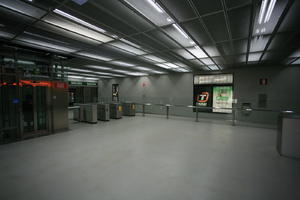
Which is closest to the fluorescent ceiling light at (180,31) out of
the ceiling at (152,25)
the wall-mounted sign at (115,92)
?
the ceiling at (152,25)

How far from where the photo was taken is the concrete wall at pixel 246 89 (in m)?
5.91

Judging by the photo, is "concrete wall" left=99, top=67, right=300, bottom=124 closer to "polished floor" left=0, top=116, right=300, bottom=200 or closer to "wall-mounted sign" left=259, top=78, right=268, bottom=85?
"wall-mounted sign" left=259, top=78, right=268, bottom=85

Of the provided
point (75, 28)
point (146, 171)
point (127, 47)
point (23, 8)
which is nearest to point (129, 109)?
point (127, 47)

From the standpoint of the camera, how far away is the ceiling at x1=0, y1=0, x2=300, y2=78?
7.05ft

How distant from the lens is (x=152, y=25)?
2787 mm

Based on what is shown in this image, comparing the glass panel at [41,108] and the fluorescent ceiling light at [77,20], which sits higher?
the fluorescent ceiling light at [77,20]

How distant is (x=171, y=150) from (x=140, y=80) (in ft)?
25.3

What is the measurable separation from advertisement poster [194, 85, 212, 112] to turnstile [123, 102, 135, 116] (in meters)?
4.11

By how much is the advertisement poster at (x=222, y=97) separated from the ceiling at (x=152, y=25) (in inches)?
130

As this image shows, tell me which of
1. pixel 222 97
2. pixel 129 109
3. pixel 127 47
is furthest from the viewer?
pixel 129 109

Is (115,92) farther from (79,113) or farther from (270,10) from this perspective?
(270,10)

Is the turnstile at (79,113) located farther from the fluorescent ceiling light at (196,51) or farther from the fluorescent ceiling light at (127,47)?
the fluorescent ceiling light at (196,51)

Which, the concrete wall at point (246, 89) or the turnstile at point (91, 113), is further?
the turnstile at point (91, 113)

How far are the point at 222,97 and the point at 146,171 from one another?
22.9ft
